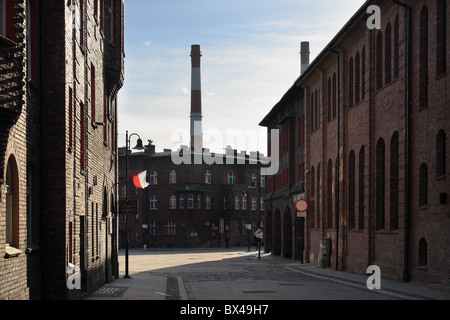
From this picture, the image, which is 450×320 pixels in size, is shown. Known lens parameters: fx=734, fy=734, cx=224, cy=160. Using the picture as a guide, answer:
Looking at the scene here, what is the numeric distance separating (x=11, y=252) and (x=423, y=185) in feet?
48.5

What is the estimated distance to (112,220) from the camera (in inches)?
1093

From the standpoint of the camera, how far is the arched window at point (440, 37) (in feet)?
71.5

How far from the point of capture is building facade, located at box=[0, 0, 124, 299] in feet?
37.9

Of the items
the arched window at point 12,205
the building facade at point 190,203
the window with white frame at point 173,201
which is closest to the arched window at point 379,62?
the arched window at point 12,205

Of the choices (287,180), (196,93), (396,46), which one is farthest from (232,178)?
(396,46)

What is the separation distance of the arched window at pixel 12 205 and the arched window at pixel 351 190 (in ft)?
69.3

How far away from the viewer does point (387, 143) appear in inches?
1033

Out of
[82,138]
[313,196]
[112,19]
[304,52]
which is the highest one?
[304,52]

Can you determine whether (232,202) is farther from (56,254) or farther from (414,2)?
(56,254)

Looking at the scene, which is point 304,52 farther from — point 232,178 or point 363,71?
point 363,71

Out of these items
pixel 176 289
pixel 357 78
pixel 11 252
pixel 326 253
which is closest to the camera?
pixel 11 252

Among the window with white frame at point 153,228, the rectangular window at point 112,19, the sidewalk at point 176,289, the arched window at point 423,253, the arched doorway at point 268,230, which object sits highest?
the rectangular window at point 112,19

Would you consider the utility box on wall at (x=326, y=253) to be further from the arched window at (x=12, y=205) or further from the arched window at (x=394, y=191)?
the arched window at (x=12, y=205)

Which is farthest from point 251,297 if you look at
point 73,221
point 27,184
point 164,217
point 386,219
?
point 164,217
